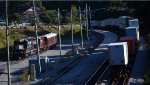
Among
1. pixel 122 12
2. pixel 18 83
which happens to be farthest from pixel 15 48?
pixel 122 12

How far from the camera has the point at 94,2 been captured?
162 meters

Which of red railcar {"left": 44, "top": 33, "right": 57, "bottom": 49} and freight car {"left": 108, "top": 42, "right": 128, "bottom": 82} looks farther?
red railcar {"left": 44, "top": 33, "right": 57, "bottom": 49}

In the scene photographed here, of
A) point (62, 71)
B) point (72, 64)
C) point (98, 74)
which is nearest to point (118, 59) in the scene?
point (98, 74)

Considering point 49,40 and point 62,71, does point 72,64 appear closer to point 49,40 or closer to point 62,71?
point 62,71

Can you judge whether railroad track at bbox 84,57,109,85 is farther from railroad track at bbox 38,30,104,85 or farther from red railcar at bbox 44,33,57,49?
red railcar at bbox 44,33,57,49

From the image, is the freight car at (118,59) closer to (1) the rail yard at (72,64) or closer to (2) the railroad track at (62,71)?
(1) the rail yard at (72,64)

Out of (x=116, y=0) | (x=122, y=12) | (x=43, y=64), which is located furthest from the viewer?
(x=116, y=0)

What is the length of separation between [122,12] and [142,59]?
9533cm

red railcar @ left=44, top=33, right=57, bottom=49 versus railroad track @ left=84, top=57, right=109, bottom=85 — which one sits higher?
red railcar @ left=44, top=33, right=57, bottom=49

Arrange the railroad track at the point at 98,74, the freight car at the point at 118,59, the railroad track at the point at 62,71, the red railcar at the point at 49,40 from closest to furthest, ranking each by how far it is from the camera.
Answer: the railroad track at the point at 98,74
the freight car at the point at 118,59
the railroad track at the point at 62,71
the red railcar at the point at 49,40

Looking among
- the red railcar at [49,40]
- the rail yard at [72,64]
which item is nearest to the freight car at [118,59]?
the rail yard at [72,64]

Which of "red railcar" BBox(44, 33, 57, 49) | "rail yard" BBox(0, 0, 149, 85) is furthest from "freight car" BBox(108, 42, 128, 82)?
"red railcar" BBox(44, 33, 57, 49)

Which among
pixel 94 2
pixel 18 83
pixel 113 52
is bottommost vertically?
pixel 18 83

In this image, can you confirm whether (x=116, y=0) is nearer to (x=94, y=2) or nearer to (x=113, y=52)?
(x=94, y=2)
